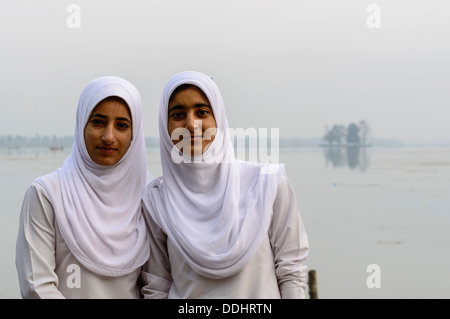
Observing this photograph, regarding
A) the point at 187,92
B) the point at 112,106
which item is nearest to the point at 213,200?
the point at 187,92

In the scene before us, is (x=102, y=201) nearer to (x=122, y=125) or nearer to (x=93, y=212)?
(x=93, y=212)

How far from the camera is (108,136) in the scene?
2.09 metres

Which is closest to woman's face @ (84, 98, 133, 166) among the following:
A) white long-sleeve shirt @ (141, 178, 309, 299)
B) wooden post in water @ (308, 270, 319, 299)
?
white long-sleeve shirt @ (141, 178, 309, 299)

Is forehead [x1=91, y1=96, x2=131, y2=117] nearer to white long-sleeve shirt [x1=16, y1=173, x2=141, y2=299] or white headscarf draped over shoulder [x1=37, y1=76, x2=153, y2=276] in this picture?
white headscarf draped over shoulder [x1=37, y1=76, x2=153, y2=276]

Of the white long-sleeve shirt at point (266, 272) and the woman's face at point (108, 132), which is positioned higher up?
the woman's face at point (108, 132)

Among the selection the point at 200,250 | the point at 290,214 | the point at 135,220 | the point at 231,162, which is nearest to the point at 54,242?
the point at 135,220

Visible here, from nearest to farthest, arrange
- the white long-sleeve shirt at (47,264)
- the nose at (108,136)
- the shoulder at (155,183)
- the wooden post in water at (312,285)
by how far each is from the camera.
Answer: the white long-sleeve shirt at (47,264) < the nose at (108,136) < the shoulder at (155,183) < the wooden post in water at (312,285)

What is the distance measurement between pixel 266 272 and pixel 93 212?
77 centimetres

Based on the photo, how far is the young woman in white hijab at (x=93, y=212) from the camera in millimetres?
2010

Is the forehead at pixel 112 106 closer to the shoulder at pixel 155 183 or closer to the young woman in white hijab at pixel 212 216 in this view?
the young woman in white hijab at pixel 212 216

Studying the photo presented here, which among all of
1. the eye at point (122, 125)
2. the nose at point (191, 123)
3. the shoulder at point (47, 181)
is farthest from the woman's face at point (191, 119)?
Answer: the shoulder at point (47, 181)

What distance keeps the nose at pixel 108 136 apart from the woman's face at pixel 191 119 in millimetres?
235

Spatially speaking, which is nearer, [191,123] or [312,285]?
[191,123]
